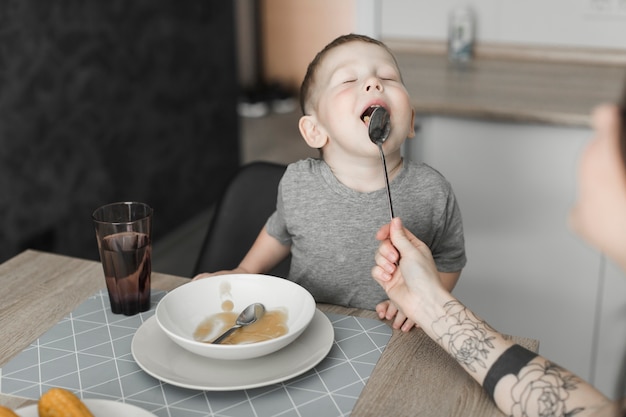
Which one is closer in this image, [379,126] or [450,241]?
[379,126]

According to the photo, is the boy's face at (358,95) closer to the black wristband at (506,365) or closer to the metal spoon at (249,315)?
the metal spoon at (249,315)

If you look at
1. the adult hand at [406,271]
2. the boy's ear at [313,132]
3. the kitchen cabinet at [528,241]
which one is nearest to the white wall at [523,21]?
the kitchen cabinet at [528,241]

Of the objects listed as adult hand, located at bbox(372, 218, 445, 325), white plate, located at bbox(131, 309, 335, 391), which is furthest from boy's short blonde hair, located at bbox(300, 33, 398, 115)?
white plate, located at bbox(131, 309, 335, 391)

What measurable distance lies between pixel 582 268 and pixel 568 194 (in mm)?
219

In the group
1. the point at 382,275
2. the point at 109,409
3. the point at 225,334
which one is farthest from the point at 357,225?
the point at 109,409

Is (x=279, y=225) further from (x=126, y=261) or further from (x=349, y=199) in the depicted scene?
(x=126, y=261)

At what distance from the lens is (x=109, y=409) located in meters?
0.89

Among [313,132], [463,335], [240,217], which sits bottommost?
[240,217]

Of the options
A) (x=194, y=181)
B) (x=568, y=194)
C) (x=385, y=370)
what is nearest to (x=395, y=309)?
(x=385, y=370)

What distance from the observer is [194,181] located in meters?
3.53

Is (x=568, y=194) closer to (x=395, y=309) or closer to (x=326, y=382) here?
(x=395, y=309)

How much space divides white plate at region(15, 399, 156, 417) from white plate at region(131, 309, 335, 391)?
0.08 m

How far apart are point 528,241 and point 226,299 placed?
4.05ft

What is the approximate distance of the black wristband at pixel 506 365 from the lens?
963 mm
